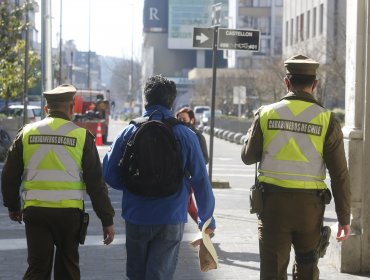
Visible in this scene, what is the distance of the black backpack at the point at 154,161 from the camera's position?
18.1 ft

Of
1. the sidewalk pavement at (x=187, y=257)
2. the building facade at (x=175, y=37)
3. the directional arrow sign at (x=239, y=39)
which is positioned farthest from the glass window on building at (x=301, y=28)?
the building facade at (x=175, y=37)

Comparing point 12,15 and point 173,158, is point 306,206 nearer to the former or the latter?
point 173,158

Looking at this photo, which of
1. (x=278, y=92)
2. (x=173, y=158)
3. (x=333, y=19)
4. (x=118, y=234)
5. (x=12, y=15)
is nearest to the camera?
(x=173, y=158)

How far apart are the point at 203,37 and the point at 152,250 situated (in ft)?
29.9

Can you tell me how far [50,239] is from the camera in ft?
19.5

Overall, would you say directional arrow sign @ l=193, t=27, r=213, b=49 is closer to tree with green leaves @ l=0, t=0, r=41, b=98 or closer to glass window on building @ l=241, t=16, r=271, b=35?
tree with green leaves @ l=0, t=0, r=41, b=98

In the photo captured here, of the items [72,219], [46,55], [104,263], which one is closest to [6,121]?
[46,55]

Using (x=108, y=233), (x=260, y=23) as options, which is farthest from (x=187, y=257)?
(x=260, y=23)

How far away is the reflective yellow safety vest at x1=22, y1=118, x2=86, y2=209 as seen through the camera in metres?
5.93

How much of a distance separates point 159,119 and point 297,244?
48.5 inches

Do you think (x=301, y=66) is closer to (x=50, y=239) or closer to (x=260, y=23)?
(x=50, y=239)

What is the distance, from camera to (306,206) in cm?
587

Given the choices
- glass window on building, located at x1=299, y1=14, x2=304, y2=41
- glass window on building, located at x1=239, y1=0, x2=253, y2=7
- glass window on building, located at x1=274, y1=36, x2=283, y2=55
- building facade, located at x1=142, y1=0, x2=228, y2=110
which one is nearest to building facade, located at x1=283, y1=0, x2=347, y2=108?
glass window on building, located at x1=299, y1=14, x2=304, y2=41

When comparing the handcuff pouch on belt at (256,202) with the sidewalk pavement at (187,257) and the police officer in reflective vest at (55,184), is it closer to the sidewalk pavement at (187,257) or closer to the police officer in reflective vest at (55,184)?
the police officer in reflective vest at (55,184)
